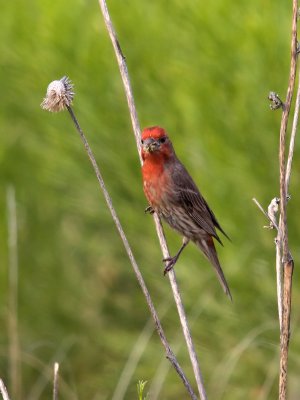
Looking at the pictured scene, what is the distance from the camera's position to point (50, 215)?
6.63m

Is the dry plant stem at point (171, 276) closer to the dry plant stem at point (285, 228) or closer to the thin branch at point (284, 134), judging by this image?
the dry plant stem at point (285, 228)

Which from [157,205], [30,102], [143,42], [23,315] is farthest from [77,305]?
Answer: [157,205]

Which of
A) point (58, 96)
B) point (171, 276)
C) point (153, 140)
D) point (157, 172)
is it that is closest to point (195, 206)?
point (157, 172)

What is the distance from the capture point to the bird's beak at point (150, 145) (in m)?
3.79

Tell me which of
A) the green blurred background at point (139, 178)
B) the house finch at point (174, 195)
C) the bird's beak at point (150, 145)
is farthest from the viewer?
the green blurred background at point (139, 178)

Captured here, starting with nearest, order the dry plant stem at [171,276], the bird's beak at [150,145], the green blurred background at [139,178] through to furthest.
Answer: the dry plant stem at [171,276] → the bird's beak at [150,145] → the green blurred background at [139,178]

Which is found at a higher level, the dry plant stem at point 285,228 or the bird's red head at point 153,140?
the bird's red head at point 153,140

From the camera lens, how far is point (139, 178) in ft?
19.4

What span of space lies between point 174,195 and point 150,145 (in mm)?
410

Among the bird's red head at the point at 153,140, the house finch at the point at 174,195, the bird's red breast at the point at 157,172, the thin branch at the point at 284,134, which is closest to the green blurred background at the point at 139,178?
the house finch at the point at 174,195

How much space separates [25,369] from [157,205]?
2752mm

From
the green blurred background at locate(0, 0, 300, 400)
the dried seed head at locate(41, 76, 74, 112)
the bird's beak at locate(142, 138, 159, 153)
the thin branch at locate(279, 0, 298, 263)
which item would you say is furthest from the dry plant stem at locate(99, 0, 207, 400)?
the green blurred background at locate(0, 0, 300, 400)

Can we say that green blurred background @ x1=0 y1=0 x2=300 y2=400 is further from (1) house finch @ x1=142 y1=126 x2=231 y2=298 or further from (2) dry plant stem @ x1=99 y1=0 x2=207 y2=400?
(2) dry plant stem @ x1=99 y1=0 x2=207 y2=400

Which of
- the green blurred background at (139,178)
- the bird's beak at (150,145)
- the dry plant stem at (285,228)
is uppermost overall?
the green blurred background at (139,178)
